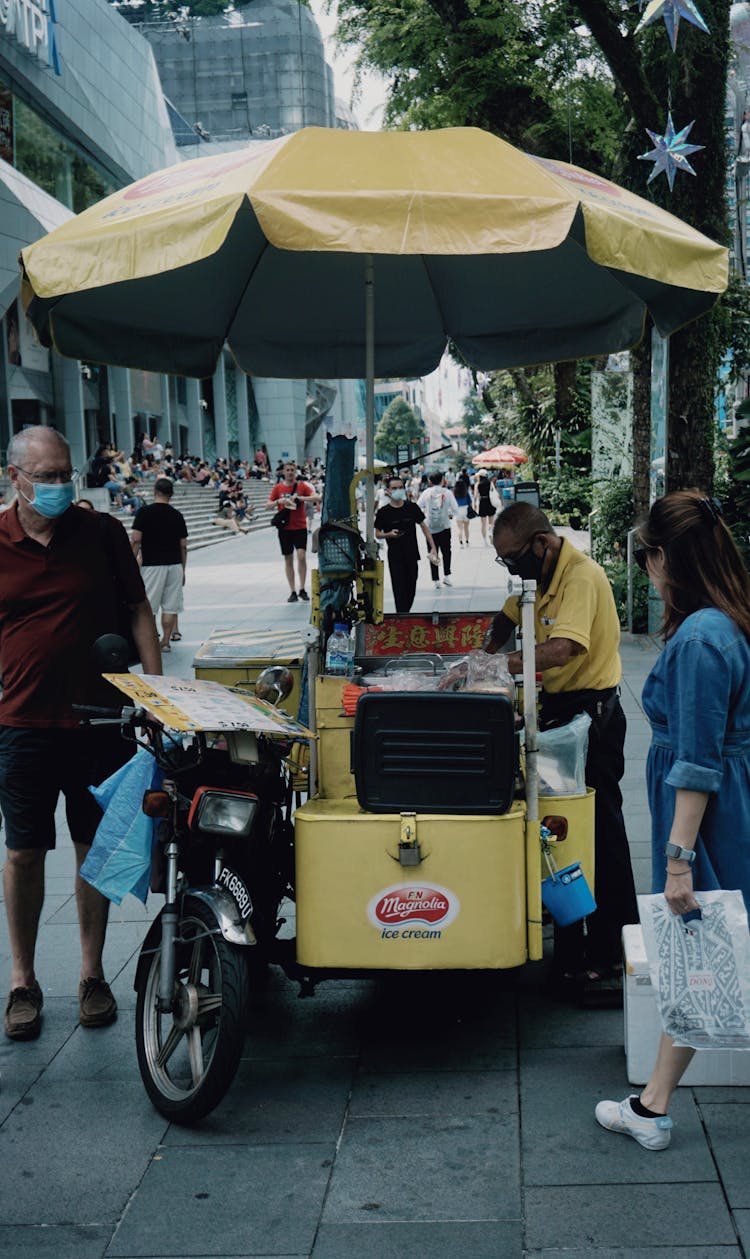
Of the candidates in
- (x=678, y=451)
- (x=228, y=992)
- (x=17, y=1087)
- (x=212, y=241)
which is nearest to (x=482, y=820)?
(x=228, y=992)

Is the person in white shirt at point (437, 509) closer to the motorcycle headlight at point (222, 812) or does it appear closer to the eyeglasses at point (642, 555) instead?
the motorcycle headlight at point (222, 812)

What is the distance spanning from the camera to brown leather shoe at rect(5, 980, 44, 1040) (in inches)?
160

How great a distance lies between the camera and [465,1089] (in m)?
3.65

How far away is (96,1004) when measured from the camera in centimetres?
418

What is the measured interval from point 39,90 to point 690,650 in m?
37.9

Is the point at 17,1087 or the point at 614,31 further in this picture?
the point at 614,31

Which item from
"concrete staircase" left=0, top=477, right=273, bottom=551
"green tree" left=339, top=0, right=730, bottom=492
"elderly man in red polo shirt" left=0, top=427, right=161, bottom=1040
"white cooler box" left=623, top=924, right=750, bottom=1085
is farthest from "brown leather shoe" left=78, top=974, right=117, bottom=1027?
"concrete staircase" left=0, top=477, right=273, bottom=551

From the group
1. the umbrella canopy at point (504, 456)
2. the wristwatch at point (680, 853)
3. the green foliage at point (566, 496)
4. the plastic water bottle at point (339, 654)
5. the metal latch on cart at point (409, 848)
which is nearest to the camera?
the wristwatch at point (680, 853)

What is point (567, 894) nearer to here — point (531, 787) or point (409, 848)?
point (531, 787)

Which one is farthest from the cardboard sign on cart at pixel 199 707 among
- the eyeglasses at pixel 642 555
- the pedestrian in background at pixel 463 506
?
the pedestrian in background at pixel 463 506

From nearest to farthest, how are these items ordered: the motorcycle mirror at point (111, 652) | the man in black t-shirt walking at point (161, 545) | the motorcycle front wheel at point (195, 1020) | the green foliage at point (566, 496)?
the motorcycle front wheel at point (195, 1020)
the motorcycle mirror at point (111, 652)
the man in black t-shirt walking at point (161, 545)
the green foliage at point (566, 496)

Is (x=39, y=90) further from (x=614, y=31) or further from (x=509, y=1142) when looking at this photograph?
(x=509, y=1142)

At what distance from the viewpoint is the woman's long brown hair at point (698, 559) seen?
3.07 meters

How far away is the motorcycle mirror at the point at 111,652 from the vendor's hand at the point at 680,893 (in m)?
1.57
